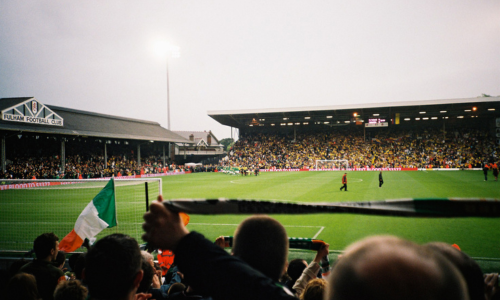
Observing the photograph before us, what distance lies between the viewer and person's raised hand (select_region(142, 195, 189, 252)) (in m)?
1.42

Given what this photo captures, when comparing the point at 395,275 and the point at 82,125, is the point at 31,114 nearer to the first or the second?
the point at 82,125

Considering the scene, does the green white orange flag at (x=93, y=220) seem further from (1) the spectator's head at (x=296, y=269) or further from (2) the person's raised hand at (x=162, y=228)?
(2) the person's raised hand at (x=162, y=228)

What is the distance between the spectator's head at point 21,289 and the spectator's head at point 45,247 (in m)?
1.22

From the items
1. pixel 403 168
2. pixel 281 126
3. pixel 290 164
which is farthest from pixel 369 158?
pixel 281 126

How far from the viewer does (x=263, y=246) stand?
5.85 feet

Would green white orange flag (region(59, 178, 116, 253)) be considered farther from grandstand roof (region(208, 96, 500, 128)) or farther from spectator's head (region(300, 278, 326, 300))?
grandstand roof (region(208, 96, 500, 128))

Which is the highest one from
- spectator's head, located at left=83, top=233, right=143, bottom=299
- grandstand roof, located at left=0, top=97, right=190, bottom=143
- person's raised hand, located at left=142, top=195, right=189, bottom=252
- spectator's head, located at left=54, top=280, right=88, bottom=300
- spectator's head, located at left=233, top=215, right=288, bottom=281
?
grandstand roof, located at left=0, top=97, right=190, bottom=143

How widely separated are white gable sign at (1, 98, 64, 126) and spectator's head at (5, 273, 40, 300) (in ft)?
117

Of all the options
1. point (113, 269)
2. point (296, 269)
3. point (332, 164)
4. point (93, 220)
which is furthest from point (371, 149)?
point (113, 269)

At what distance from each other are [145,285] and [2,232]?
45.5 feet

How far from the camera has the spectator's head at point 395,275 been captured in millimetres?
708

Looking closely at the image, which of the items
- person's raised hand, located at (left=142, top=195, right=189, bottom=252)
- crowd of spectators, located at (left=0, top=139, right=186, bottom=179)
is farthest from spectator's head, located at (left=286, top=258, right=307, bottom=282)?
crowd of spectators, located at (left=0, top=139, right=186, bottom=179)

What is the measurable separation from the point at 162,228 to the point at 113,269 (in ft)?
2.73

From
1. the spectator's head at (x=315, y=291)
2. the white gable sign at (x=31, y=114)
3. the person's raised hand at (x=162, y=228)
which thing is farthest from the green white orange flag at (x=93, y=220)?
the white gable sign at (x=31, y=114)
